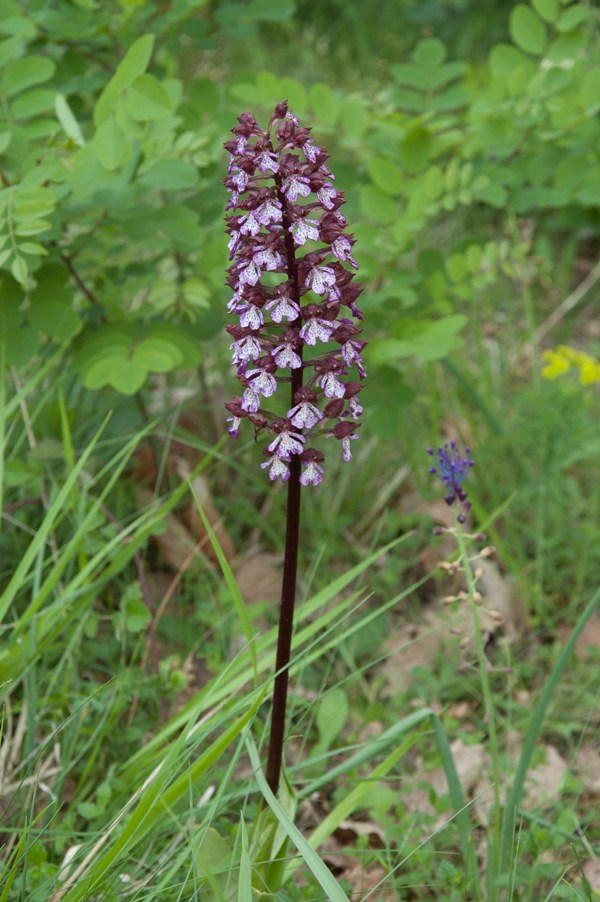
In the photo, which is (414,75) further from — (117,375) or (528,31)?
(117,375)

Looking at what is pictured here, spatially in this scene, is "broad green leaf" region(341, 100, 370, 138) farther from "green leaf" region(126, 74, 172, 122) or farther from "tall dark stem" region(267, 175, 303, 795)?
"tall dark stem" region(267, 175, 303, 795)

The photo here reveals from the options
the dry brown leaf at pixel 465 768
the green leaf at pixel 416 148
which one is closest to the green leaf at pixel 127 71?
the green leaf at pixel 416 148

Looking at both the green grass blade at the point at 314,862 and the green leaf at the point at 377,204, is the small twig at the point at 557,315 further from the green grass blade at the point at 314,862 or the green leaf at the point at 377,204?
the green grass blade at the point at 314,862

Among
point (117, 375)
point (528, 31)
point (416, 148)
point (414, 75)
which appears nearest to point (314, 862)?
point (117, 375)

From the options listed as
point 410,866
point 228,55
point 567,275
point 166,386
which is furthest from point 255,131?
point 228,55

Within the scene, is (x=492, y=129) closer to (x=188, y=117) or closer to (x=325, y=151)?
(x=188, y=117)
